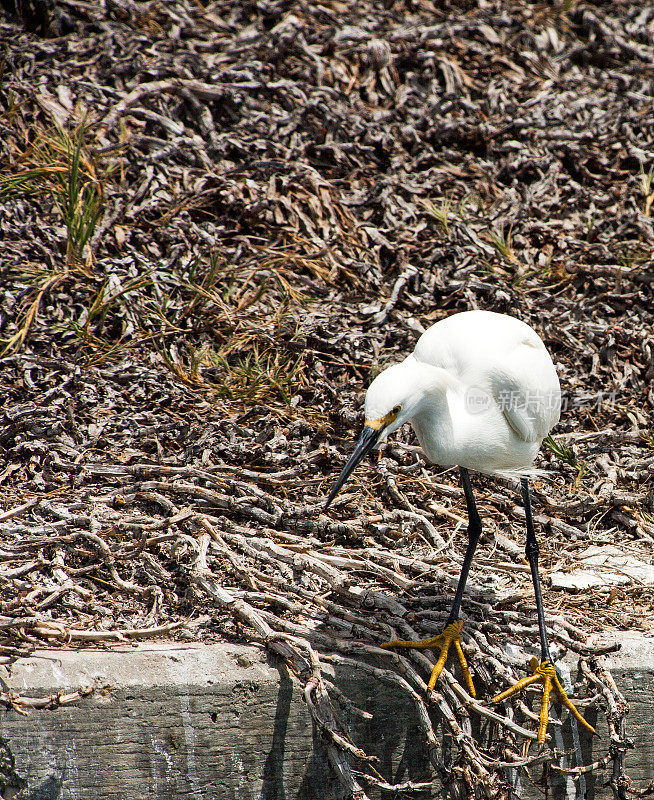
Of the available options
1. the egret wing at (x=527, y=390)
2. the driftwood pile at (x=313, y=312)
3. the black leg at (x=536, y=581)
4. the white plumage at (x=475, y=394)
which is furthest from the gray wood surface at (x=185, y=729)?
the egret wing at (x=527, y=390)

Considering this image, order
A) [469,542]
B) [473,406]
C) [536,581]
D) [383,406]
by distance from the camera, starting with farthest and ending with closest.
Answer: [469,542], [536,581], [473,406], [383,406]

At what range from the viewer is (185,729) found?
8.27 feet

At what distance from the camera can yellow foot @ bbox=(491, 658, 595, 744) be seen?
107 inches

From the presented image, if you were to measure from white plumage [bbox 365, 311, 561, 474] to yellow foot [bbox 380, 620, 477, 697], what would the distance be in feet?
1.86

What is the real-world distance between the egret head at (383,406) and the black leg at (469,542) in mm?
707

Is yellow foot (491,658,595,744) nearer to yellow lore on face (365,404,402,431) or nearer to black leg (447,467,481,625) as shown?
black leg (447,467,481,625)

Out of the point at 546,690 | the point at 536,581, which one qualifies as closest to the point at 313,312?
the point at 536,581

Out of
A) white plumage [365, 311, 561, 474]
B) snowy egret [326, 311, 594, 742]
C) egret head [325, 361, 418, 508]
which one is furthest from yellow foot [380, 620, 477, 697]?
egret head [325, 361, 418, 508]

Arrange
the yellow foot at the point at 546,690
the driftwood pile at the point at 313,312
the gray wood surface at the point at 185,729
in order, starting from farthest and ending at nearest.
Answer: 1. the driftwood pile at the point at 313,312
2. the yellow foot at the point at 546,690
3. the gray wood surface at the point at 185,729

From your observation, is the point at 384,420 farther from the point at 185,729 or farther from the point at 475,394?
the point at 185,729

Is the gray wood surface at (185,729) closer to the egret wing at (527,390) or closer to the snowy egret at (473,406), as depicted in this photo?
the snowy egret at (473,406)

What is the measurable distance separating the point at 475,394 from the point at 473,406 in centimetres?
4

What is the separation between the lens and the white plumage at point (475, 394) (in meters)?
2.53

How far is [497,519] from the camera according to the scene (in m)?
3.75
